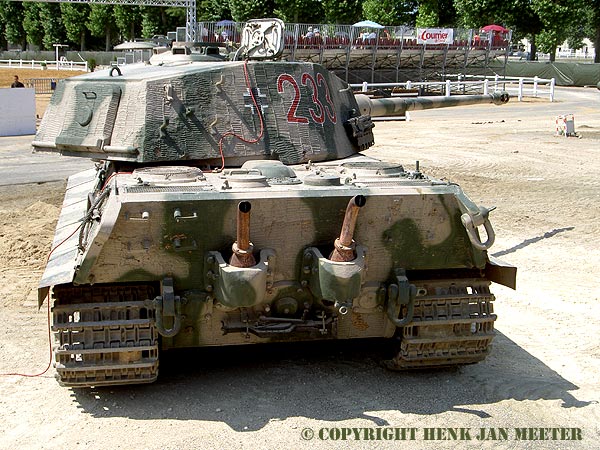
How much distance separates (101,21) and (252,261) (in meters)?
72.6

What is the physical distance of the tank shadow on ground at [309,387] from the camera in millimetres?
6906

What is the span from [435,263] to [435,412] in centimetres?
128

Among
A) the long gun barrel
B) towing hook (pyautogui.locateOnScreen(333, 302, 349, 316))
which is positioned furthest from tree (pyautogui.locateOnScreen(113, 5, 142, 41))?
towing hook (pyautogui.locateOnScreen(333, 302, 349, 316))

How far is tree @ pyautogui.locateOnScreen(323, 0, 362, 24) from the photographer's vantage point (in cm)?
5291

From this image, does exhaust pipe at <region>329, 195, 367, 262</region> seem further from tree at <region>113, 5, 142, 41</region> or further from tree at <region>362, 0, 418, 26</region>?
tree at <region>113, 5, 142, 41</region>

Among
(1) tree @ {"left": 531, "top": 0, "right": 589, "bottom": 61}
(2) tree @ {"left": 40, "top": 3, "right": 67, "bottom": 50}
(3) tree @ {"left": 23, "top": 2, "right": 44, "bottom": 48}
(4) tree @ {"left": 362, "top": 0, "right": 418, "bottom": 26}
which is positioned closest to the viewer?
(1) tree @ {"left": 531, "top": 0, "right": 589, "bottom": 61}

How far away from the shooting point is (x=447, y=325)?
7258mm

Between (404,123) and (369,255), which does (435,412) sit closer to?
(369,255)

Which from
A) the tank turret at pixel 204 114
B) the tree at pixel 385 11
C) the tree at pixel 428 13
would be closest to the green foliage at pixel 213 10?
the tree at pixel 385 11

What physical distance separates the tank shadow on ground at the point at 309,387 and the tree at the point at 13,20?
87.7 metres

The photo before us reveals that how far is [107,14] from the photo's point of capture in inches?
2933

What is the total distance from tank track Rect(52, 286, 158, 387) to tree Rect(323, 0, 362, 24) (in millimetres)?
48432

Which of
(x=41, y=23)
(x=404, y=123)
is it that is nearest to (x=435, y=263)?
(x=404, y=123)

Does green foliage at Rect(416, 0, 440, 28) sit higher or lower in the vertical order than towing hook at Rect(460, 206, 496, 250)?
higher
